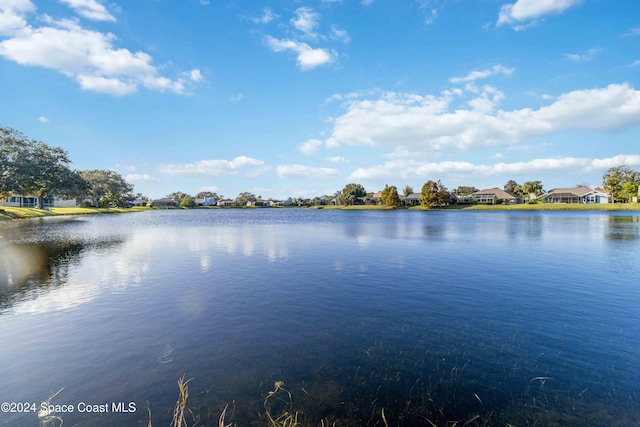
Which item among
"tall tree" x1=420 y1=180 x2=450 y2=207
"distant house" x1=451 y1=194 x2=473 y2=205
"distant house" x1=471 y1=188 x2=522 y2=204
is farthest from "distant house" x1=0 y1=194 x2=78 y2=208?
"distant house" x1=471 y1=188 x2=522 y2=204

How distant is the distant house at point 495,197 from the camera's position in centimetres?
14200

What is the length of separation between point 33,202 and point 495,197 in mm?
193158

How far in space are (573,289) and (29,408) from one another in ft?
73.5

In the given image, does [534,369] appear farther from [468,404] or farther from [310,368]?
[310,368]

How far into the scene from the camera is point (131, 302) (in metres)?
13.8

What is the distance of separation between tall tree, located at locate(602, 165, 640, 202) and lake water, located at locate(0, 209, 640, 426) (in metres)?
140

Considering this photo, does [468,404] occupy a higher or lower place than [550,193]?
lower

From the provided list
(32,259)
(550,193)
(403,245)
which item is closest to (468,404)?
(403,245)

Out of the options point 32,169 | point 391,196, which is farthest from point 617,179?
point 32,169

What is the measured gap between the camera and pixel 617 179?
4680 inches

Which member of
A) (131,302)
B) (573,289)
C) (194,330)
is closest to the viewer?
(194,330)

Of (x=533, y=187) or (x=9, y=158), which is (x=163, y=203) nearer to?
(x=9, y=158)

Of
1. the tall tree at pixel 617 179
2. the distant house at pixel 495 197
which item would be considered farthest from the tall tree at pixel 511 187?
the tall tree at pixel 617 179

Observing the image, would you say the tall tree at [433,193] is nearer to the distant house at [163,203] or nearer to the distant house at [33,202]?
the distant house at [33,202]
